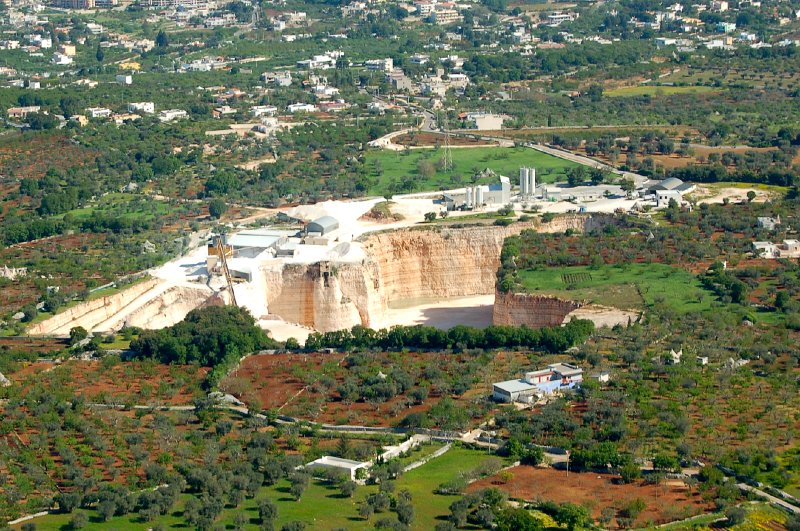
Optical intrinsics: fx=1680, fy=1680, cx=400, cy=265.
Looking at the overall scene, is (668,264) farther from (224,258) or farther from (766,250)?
(224,258)

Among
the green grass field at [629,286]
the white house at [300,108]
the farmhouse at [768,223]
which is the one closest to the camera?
the green grass field at [629,286]

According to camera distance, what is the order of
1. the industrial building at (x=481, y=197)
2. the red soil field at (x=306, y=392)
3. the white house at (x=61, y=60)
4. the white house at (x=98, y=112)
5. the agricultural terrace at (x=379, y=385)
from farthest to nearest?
the white house at (x=61, y=60) < the white house at (x=98, y=112) < the industrial building at (x=481, y=197) < the red soil field at (x=306, y=392) < the agricultural terrace at (x=379, y=385)

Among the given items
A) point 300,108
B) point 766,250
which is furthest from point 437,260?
point 300,108

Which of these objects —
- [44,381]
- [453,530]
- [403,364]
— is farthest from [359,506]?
[44,381]

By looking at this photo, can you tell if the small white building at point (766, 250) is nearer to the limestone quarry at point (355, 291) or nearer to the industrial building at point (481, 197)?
the limestone quarry at point (355, 291)

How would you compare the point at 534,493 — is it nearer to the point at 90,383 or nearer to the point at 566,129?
the point at 90,383

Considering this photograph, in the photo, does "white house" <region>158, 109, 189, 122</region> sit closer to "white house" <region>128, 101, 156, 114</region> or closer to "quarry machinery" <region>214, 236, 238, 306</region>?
"white house" <region>128, 101, 156, 114</region>

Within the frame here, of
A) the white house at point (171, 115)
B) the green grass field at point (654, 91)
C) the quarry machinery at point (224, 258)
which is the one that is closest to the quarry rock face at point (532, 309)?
the quarry machinery at point (224, 258)
